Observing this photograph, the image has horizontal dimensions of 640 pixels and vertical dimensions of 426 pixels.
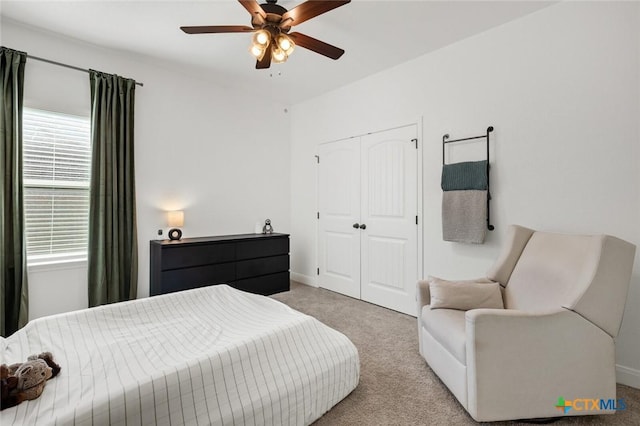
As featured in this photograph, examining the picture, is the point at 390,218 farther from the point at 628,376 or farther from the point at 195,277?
the point at 195,277

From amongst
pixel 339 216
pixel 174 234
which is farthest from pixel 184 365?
pixel 339 216

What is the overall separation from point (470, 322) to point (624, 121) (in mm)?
1904

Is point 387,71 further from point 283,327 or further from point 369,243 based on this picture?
point 283,327

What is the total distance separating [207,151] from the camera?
3.94 m

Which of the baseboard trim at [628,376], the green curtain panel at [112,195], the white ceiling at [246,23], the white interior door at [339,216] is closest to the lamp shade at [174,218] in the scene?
the green curtain panel at [112,195]

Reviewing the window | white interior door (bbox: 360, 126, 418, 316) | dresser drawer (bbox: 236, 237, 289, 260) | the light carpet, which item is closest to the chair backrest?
the light carpet

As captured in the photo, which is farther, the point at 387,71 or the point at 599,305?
the point at 387,71

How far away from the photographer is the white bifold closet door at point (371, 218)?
3348mm

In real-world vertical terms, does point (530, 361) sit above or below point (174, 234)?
below

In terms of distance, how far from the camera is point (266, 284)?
13.1 ft

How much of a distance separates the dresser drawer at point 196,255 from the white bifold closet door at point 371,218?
1.40 metres

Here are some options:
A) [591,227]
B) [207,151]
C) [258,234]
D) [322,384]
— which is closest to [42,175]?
[207,151]

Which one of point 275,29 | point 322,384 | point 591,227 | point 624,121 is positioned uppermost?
point 275,29

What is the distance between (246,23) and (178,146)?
5.78ft
